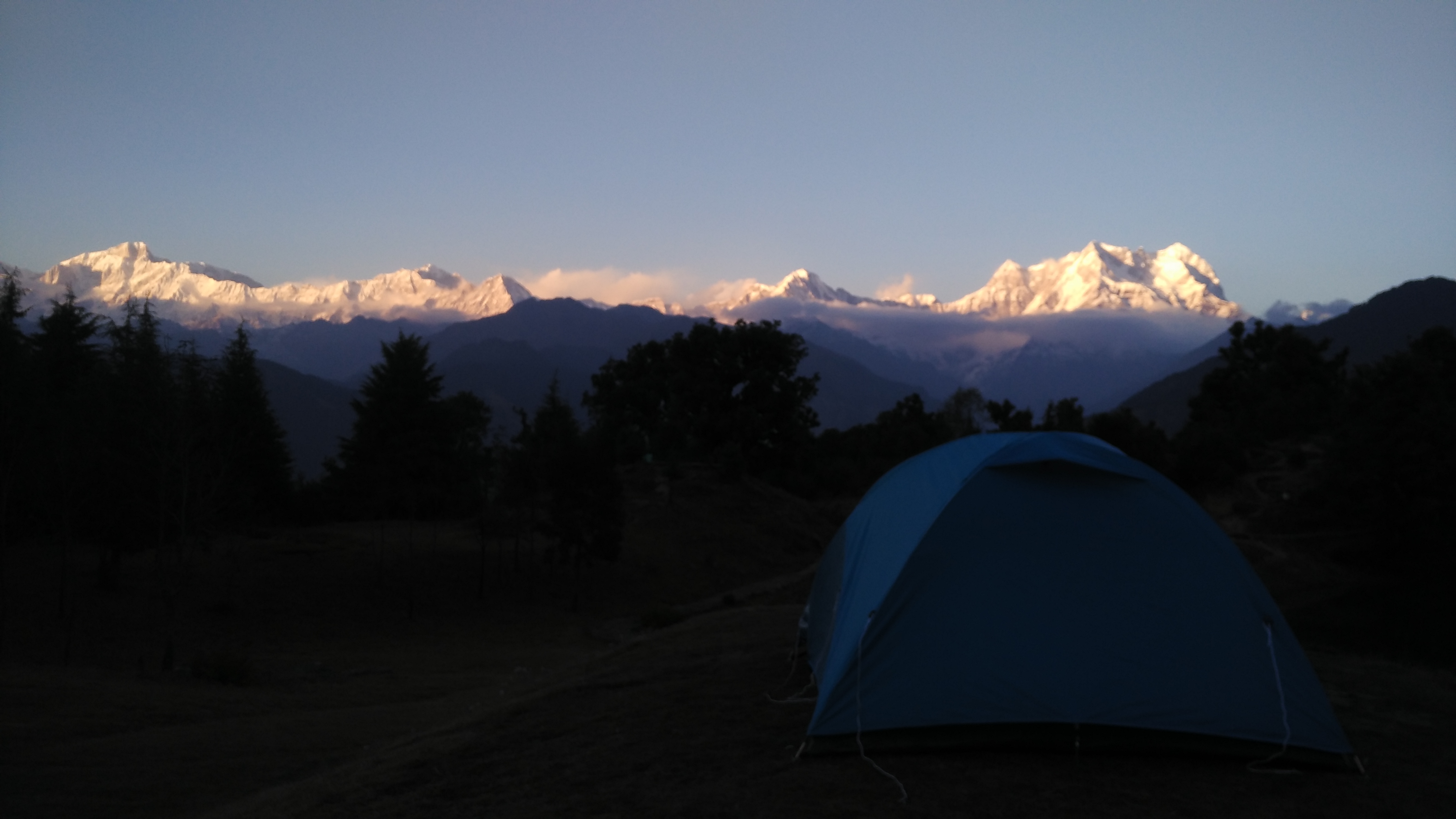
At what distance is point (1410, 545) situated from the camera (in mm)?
33562

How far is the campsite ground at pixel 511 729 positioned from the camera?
6504mm

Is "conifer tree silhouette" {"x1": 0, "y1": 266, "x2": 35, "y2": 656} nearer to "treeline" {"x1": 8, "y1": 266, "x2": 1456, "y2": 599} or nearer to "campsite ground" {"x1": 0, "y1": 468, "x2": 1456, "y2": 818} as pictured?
"treeline" {"x1": 8, "y1": 266, "x2": 1456, "y2": 599}

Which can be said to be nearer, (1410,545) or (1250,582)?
(1250,582)

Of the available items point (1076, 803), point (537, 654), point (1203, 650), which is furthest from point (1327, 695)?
point (537, 654)

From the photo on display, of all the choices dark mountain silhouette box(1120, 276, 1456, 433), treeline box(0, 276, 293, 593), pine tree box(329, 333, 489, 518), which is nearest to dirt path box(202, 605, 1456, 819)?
treeline box(0, 276, 293, 593)

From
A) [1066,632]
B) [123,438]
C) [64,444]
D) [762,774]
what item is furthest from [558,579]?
[1066,632]

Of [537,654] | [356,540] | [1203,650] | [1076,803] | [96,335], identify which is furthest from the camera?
[356,540]

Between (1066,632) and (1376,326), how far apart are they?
18924 cm

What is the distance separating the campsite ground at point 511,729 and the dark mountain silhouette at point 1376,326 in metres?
140

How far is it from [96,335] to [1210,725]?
46059 mm

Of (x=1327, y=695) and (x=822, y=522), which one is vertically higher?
(x=1327, y=695)

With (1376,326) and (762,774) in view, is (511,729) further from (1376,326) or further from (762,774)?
(1376,326)

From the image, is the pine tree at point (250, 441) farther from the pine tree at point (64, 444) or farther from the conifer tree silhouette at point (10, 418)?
the conifer tree silhouette at point (10, 418)

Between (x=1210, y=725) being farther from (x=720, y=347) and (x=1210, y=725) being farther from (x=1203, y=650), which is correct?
(x=720, y=347)
